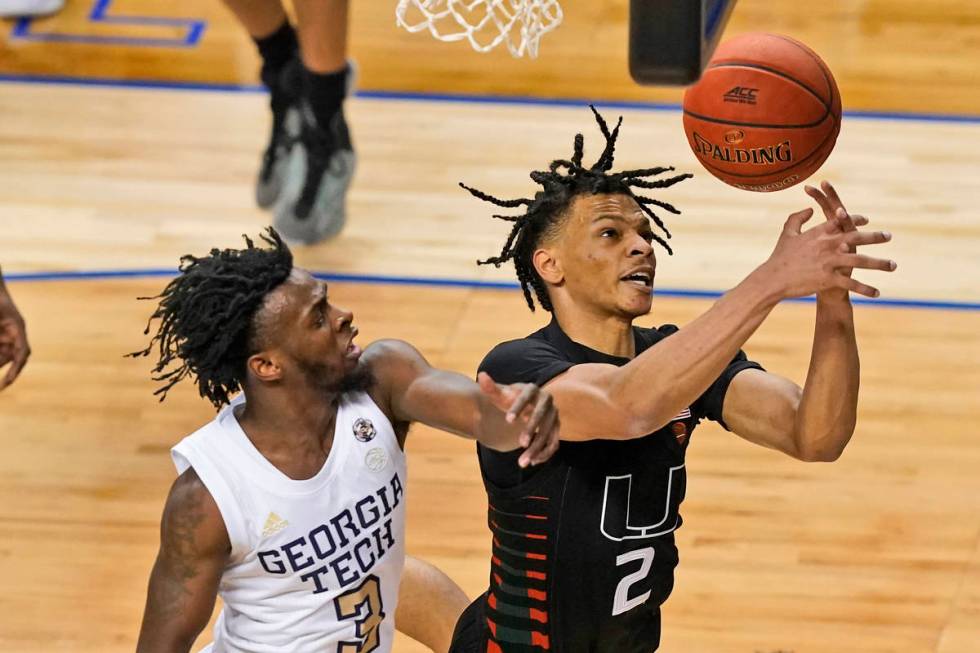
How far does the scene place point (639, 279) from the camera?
3.33 metres

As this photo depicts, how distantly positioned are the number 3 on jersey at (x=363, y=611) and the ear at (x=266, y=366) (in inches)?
17.9

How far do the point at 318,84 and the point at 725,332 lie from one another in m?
3.80

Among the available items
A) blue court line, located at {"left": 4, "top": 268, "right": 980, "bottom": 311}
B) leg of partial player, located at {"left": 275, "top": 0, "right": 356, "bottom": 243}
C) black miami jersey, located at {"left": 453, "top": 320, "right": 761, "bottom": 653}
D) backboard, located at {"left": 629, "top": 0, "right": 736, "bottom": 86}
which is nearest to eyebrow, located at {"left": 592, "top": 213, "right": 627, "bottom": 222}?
black miami jersey, located at {"left": 453, "top": 320, "right": 761, "bottom": 653}

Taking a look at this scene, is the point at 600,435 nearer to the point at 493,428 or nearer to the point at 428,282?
the point at 493,428

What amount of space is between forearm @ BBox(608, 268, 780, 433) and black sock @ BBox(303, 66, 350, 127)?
12.0 feet

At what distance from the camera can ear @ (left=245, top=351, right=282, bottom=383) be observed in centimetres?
328

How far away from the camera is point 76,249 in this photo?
656 cm

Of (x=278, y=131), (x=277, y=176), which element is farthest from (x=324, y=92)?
(x=277, y=176)

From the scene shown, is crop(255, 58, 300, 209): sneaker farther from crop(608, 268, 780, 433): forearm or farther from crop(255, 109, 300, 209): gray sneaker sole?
crop(608, 268, 780, 433): forearm

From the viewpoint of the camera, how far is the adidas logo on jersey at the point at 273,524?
3.23 meters

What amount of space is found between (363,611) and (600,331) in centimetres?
73

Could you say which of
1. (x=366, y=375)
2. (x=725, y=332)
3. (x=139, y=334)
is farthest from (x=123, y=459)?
(x=725, y=332)

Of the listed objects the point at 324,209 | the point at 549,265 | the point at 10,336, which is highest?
the point at 549,265

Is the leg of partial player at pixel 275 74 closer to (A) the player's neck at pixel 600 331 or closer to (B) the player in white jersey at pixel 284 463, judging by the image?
(B) the player in white jersey at pixel 284 463
